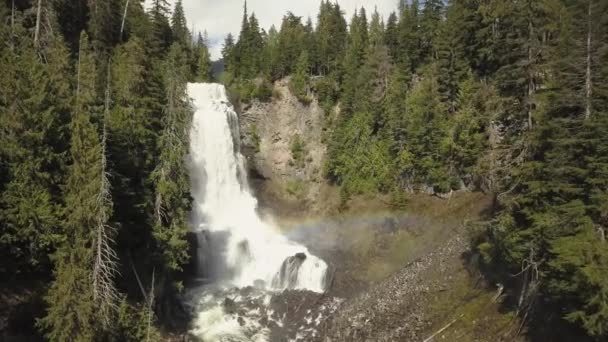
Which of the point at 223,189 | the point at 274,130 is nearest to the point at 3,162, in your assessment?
the point at 223,189

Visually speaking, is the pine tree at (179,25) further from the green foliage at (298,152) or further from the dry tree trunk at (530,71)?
the dry tree trunk at (530,71)

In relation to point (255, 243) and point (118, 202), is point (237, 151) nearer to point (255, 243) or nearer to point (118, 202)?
point (255, 243)

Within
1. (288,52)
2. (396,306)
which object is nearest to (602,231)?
(396,306)

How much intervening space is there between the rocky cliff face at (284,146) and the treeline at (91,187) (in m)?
25.8

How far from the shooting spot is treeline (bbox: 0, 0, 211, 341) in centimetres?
1791

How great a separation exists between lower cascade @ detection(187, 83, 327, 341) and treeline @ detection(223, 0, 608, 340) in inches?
394

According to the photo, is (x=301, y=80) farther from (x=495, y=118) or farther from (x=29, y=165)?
(x=29, y=165)

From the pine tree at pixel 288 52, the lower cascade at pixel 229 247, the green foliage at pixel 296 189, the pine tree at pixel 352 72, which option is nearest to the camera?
the lower cascade at pixel 229 247

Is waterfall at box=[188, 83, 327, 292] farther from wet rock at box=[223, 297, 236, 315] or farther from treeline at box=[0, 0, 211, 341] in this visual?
treeline at box=[0, 0, 211, 341]

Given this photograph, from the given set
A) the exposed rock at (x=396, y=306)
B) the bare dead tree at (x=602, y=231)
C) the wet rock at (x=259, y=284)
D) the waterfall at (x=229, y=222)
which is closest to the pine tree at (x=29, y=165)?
the waterfall at (x=229, y=222)

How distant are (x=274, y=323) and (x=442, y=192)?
1907cm

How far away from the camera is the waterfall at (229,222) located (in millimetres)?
35312

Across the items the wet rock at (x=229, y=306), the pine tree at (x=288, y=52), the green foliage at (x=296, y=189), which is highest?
the pine tree at (x=288, y=52)

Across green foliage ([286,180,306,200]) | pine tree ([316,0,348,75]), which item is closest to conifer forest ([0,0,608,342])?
green foliage ([286,180,306,200])
